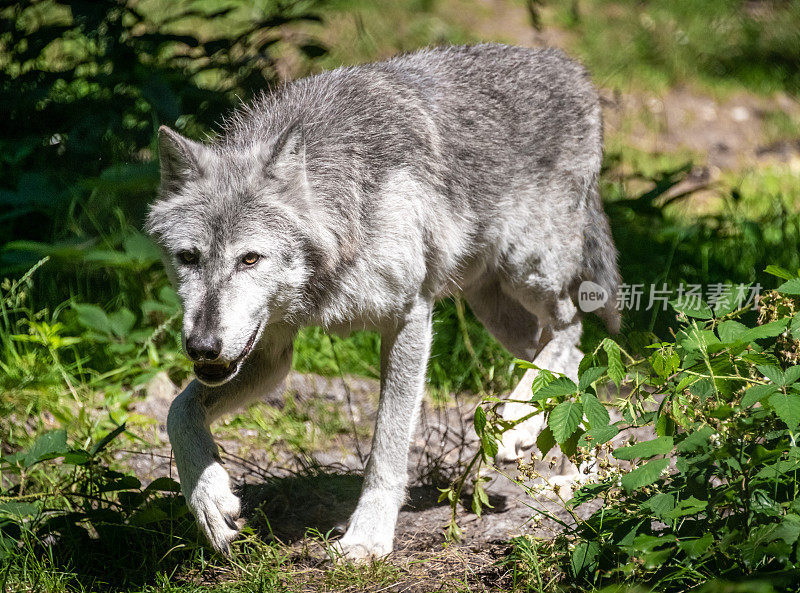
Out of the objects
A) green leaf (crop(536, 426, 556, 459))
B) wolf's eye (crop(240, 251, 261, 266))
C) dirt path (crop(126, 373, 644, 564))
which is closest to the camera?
green leaf (crop(536, 426, 556, 459))

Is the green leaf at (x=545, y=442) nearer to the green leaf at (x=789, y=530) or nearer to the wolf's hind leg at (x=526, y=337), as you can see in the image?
the green leaf at (x=789, y=530)

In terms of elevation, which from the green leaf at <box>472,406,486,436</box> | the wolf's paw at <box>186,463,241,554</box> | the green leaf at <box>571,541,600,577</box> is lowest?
the green leaf at <box>571,541,600,577</box>

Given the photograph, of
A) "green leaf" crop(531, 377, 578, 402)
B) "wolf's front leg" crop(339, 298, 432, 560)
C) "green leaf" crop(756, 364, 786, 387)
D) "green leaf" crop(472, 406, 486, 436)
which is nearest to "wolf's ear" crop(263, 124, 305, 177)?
"wolf's front leg" crop(339, 298, 432, 560)

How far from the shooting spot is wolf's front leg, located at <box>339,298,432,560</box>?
3.40m

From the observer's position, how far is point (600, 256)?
4551mm

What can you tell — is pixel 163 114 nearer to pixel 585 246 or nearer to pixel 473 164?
pixel 473 164

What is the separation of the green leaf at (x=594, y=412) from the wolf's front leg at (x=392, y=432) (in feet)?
3.70

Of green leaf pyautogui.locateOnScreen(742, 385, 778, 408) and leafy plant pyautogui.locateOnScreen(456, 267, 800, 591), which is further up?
green leaf pyautogui.locateOnScreen(742, 385, 778, 408)

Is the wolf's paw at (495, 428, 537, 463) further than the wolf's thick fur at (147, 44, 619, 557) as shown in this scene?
Yes

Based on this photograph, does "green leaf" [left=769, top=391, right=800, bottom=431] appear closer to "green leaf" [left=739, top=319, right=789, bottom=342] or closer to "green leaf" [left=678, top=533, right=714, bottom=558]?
"green leaf" [left=739, top=319, right=789, bottom=342]

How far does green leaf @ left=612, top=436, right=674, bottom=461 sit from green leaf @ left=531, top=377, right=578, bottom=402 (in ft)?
0.91

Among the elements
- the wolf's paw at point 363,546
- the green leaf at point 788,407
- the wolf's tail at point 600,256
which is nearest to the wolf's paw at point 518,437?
the wolf's tail at point 600,256

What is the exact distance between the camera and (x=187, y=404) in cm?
332

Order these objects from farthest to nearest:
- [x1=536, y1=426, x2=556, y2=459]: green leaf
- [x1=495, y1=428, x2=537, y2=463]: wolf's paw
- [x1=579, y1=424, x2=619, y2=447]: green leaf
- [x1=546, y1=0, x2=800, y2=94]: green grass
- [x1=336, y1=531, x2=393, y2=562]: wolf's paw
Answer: [x1=546, y1=0, x2=800, y2=94]: green grass, [x1=495, y1=428, x2=537, y2=463]: wolf's paw, [x1=336, y1=531, x2=393, y2=562]: wolf's paw, [x1=536, y1=426, x2=556, y2=459]: green leaf, [x1=579, y1=424, x2=619, y2=447]: green leaf
